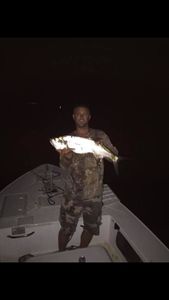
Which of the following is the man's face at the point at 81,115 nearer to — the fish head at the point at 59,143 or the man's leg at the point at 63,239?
the fish head at the point at 59,143

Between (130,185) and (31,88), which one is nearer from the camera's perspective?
(130,185)

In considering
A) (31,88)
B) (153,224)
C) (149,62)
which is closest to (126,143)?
(153,224)

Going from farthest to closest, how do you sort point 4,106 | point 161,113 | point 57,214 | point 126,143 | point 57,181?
1. point 4,106
2. point 161,113
3. point 126,143
4. point 57,181
5. point 57,214

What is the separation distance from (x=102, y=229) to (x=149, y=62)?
48817mm

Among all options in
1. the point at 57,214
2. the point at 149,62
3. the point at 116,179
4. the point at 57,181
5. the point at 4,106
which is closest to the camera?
the point at 57,214

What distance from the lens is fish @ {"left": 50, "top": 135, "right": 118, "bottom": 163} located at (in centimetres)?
316

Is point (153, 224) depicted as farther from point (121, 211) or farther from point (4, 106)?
point (4, 106)

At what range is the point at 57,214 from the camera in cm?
384

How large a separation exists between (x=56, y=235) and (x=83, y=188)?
91 centimetres

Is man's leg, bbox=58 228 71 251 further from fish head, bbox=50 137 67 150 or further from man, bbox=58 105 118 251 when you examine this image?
fish head, bbox=50 137 67 150

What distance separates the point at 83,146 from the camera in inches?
125

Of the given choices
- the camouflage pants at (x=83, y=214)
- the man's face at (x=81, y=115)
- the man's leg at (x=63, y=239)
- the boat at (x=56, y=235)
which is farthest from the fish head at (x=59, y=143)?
the man's leg at (x=63, y=239)

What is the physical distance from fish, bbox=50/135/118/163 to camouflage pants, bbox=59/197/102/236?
66cm

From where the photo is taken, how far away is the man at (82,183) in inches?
133
